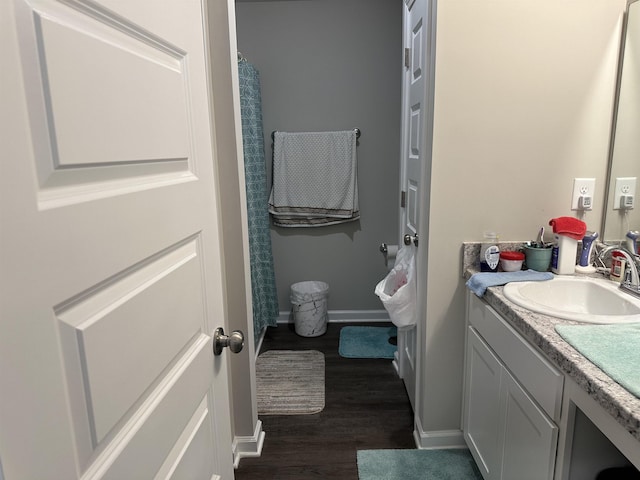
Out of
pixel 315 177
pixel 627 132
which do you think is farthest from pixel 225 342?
pixel 315 177

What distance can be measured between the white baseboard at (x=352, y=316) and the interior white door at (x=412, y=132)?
889 mm

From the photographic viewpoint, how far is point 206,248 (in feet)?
3.25

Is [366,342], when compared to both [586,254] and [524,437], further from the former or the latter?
[524,437]

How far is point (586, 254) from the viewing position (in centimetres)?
174

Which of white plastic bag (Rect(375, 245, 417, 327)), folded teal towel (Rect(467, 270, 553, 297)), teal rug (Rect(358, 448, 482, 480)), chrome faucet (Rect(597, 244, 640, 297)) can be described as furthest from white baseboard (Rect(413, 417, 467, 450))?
chrome faucet (Rect(597, 244, 640, 297))

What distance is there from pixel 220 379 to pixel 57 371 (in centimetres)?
62

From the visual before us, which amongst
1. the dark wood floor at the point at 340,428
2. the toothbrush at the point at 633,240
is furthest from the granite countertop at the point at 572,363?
the dark wood floor at the point at 340,428

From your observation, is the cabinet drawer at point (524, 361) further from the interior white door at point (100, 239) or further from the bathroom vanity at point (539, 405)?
the interior white door at point (100, 239)

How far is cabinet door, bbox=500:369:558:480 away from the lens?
122 cm

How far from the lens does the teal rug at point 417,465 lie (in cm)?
187

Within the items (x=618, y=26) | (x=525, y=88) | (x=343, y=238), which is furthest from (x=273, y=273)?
(x=618, y=26)

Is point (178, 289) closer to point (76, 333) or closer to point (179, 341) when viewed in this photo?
point (179, 341)

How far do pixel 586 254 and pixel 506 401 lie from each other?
696 millimetres

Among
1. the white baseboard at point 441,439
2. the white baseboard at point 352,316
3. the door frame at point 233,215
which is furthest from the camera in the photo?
the white baseboard at point 352,316
